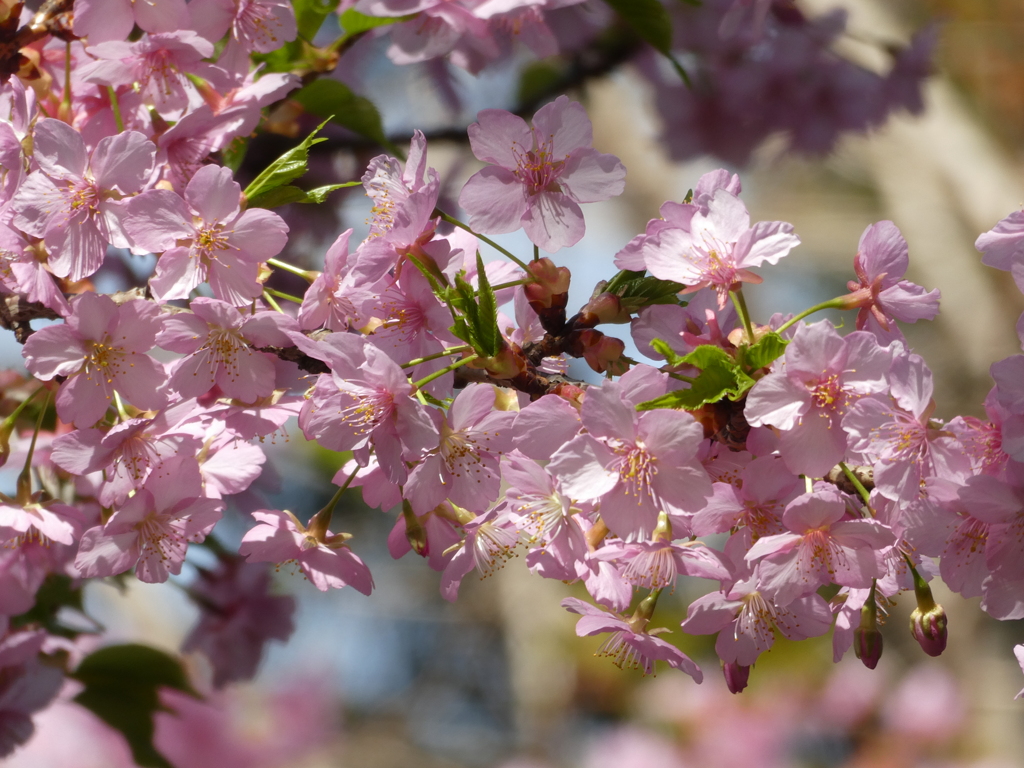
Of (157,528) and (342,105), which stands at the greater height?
(342,105)

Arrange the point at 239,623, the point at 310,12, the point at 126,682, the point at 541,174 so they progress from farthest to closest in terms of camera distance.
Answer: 1. the point at 239,623
2. the point at 126,682
3. the point at 310,12
4. the point at 541,174

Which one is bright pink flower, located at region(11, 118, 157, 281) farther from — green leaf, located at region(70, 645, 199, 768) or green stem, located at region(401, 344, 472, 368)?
green leaf, located at region(70, 645, 199, 768)

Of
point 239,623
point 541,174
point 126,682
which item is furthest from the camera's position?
point 239,623

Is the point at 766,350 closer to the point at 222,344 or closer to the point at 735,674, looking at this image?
the point at 735,674

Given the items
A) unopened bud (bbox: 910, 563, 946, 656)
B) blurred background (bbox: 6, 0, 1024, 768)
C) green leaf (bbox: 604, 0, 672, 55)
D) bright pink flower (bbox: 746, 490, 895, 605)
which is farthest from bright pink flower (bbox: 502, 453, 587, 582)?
blurred background (bbox: 6, 0, 1024, 768)

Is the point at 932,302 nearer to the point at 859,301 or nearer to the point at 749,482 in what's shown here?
the point at 859,301

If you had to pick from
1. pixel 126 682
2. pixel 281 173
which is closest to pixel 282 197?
pixel 281 173
